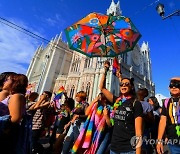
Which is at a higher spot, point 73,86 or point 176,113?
point 73,86

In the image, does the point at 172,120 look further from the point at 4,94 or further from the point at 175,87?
the point at 4,94

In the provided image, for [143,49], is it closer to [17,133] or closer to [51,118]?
[51,118]

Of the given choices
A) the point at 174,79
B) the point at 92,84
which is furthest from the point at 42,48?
the point at 174,79

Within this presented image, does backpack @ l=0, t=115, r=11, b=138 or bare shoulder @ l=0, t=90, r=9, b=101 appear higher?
bare shoulder @ l=0, t=90, r=9, b=101

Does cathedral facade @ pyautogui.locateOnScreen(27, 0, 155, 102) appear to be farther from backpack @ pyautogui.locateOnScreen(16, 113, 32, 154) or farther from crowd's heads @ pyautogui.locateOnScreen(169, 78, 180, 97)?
backpack @ pyautogui.locateOnScreen(16, 113, 32, 154)

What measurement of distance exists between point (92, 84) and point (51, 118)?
24.6 m

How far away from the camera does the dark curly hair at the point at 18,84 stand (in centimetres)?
203

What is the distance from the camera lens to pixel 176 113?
2238 mm

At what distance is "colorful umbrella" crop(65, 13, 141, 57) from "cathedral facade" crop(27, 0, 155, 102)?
24095mm

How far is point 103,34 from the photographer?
15.3 feet

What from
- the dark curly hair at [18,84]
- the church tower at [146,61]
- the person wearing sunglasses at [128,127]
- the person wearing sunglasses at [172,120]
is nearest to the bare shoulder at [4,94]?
the dark curly hair at [18,84]

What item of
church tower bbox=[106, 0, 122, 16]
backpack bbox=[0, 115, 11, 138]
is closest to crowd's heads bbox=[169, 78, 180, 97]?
backpack bbox=[0, 115, 11, 138]

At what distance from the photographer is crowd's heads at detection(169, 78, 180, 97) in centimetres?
241

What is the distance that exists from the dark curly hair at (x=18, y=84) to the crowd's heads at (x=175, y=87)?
2.00 m
